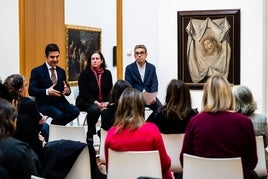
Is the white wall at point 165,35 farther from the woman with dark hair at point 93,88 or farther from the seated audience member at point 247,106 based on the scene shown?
the seated audience member at point 247,106

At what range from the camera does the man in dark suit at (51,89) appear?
21.0 feet

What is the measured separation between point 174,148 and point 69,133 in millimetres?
1169

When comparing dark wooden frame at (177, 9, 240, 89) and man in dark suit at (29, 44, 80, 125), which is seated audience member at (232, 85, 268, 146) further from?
dark wooden frame at (177, 9, 240, 89)

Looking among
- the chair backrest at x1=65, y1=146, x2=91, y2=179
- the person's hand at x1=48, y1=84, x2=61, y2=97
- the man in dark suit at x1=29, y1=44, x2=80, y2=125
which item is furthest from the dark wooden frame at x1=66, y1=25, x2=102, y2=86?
the chair backrest at x1=65, y1=146, x2=91, y2=179

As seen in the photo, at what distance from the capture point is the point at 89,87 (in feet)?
22.3

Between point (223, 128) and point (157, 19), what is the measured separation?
5276 mm

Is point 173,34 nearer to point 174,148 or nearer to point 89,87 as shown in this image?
point 89,87

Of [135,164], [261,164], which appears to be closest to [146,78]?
[261,164]

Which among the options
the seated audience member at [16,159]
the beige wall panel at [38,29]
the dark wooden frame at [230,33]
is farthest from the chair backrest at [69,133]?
the dark wooden frame at [230,33]

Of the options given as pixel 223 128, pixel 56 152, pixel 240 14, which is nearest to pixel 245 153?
pixel 223 128

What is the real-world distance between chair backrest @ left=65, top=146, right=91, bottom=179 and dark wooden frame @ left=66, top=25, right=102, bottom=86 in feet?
23.1

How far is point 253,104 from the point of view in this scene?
13.9ft

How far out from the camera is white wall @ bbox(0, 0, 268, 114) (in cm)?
758

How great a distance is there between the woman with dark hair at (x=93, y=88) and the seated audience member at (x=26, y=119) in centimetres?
190
